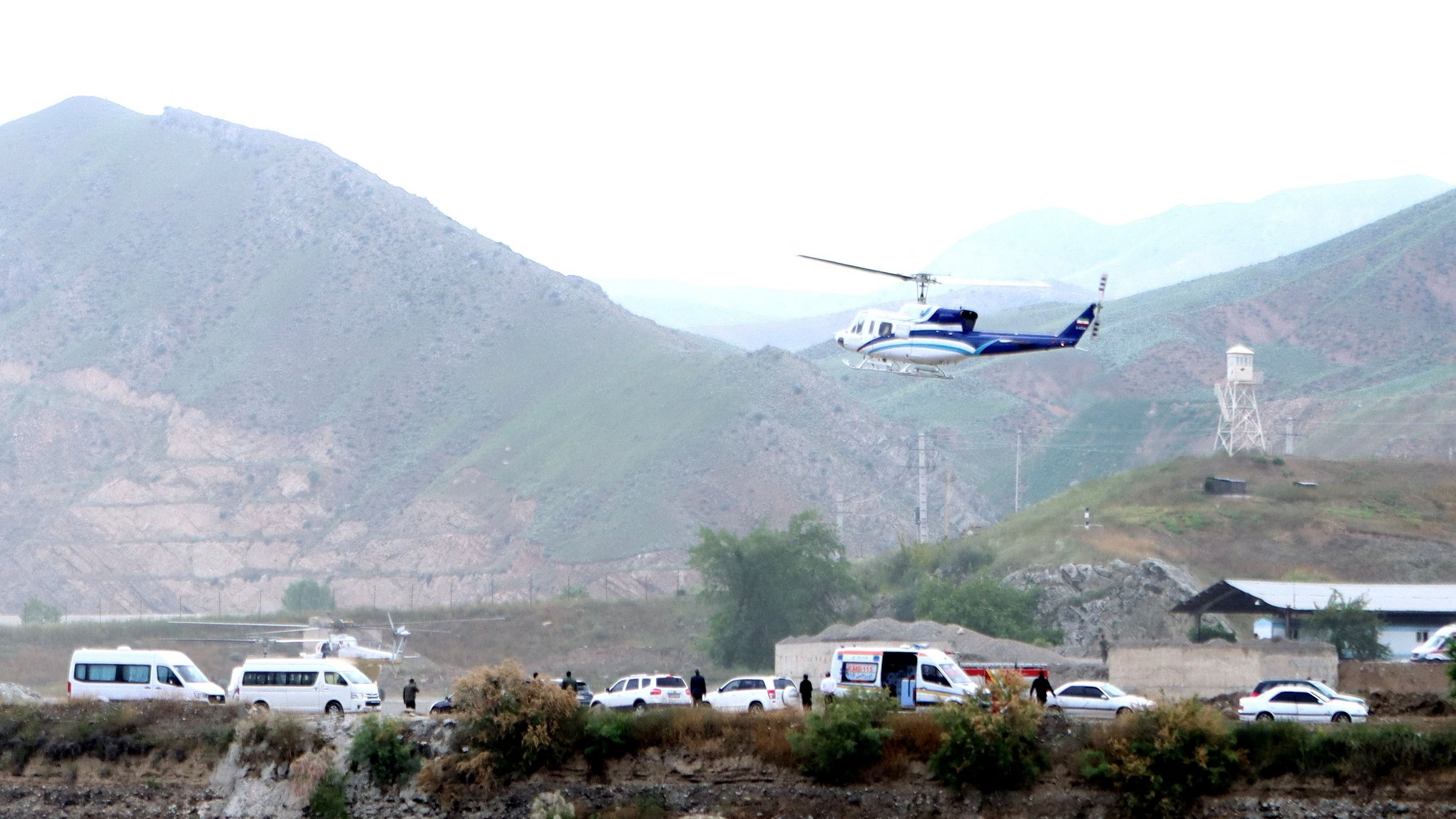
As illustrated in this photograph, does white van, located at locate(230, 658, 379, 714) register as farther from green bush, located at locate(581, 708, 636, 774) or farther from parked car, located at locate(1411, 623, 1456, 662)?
parked car, located at locate(1411, 623, 1456, 662)

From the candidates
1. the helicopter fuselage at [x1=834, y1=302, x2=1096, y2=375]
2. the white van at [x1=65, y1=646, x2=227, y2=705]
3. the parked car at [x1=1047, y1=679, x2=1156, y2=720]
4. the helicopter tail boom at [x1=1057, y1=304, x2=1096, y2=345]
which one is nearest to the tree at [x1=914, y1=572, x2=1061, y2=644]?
the helicopter tail boom at [x1=1057, y1=304, x2=1096, y2=345]

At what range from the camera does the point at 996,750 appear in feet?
110

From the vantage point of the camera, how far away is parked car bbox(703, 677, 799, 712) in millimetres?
39625

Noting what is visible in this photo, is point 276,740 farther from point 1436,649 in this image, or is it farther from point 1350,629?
point 1350,629

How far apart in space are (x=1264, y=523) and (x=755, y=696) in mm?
58364

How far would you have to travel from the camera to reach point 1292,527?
8925 centimetres

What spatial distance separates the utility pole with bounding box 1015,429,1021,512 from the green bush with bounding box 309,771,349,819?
305 feet

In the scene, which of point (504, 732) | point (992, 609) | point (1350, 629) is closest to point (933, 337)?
point (1350, 629)

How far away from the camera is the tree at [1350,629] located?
192 ft

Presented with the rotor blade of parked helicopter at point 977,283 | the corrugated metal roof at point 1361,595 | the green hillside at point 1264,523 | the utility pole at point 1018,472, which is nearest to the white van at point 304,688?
the rotor blade of parked helicopter at point 977,283

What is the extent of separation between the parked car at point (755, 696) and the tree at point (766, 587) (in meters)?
44.8

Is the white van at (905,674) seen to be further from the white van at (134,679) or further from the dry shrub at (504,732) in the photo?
the white van at (134,679)

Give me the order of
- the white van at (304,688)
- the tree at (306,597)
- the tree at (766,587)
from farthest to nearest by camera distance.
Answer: the tree at (306,597), the tree at (766,587), the white van at (304,688)

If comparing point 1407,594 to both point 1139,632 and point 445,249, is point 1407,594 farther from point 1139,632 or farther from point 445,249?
point 445,249
